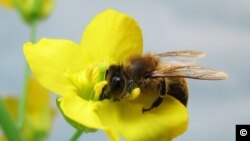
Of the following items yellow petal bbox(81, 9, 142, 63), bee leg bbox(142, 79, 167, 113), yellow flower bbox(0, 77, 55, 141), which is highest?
yellow petal bbox(81, 9, 142, 63)

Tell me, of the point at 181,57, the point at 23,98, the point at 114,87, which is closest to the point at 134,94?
the point at 114,87

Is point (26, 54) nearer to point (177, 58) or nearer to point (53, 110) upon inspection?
point (177, 58)

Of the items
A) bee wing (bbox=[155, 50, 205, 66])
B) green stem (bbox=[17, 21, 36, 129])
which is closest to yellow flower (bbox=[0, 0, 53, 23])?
green stem (bbox=[17, 21, 36, 129])

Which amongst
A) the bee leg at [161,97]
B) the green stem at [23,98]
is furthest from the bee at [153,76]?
the green stem at [23,98]

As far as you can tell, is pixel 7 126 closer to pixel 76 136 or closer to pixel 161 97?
pixel 76 136

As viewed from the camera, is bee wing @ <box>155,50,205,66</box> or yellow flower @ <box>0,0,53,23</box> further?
yellow flower @ <box>0,0,53,23</box>

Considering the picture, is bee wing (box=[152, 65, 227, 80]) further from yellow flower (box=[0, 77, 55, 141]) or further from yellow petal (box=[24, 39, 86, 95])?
yellow flower (box=[0, 77, 55, 141])
